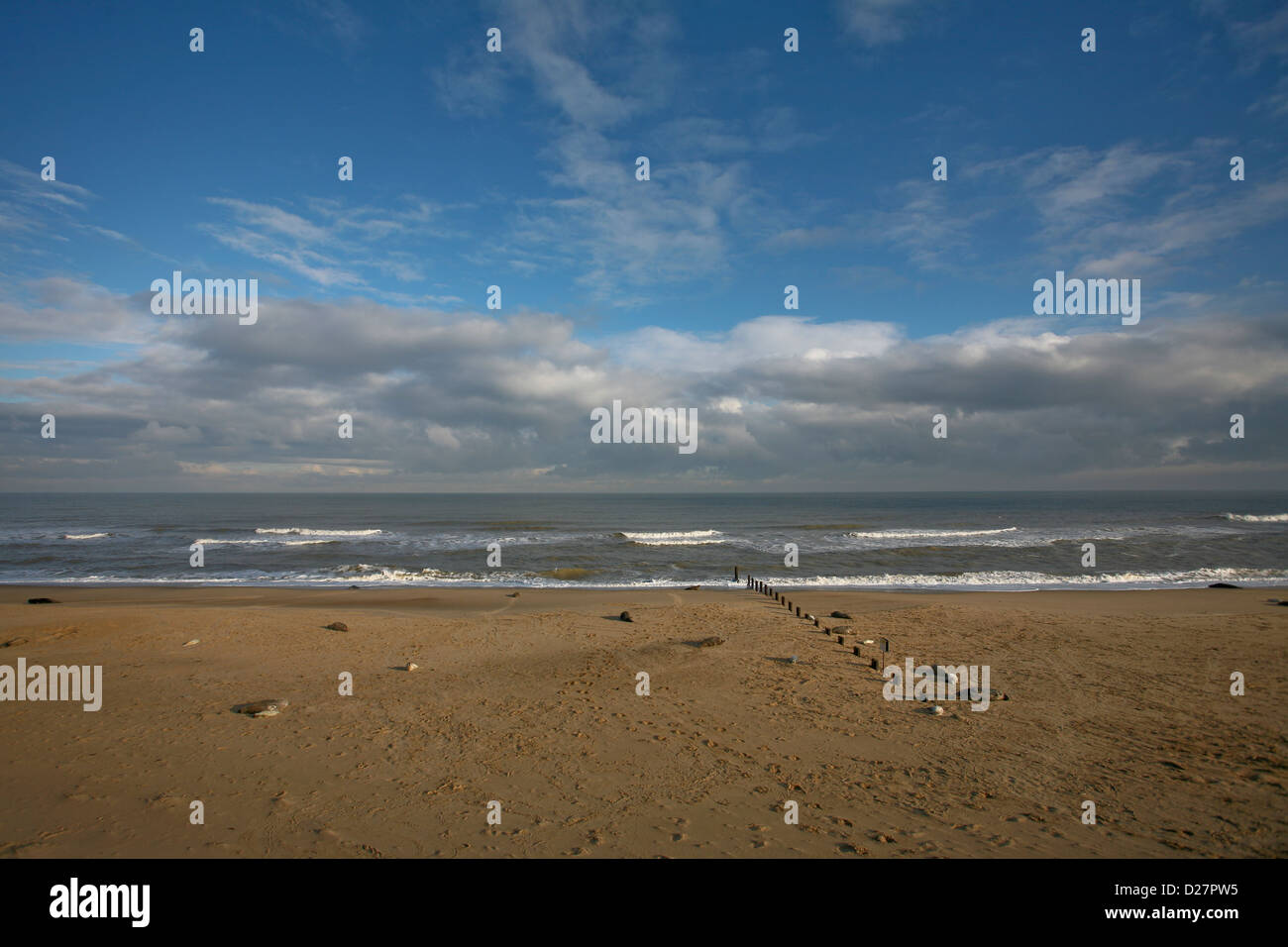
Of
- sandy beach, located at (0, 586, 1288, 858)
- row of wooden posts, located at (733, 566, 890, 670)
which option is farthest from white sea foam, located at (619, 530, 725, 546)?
sandy beach, located at (0, 586, 1288, 858)

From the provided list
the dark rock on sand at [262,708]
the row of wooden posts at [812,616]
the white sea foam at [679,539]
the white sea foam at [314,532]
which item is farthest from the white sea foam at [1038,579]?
the white sea foam at [314,532]

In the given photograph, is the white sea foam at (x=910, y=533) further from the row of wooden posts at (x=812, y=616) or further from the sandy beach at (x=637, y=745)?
the sandy beach at (x=637, y=745)

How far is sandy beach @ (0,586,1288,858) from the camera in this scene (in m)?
5.90

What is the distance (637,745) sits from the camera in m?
8.20

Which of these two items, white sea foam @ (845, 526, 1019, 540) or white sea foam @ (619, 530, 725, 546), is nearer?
white sea foam @ (619, 530, 725, 546)

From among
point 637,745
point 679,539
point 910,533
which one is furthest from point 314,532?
point 637,745

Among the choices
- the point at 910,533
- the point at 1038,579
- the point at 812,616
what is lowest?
the point at 1038,579

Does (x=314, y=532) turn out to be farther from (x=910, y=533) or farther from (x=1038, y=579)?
(x=1038, y=579)

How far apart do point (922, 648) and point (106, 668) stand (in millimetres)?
17074

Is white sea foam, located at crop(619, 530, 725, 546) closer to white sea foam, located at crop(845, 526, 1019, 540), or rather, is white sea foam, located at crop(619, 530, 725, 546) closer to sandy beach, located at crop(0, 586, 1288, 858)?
white sea foam, located at crop(845, 526, 1019, 540)

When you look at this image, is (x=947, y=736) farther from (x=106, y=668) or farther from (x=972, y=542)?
(x=972, y=542)

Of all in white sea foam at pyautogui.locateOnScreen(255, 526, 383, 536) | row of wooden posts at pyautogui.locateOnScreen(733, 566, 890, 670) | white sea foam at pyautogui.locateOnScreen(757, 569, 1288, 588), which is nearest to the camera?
row of wooden posts at pyautogui.locateOnScreen(733, 566, 890, 670)

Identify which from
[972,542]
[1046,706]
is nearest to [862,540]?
[972,542]

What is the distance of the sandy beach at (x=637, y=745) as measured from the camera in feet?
19.4
